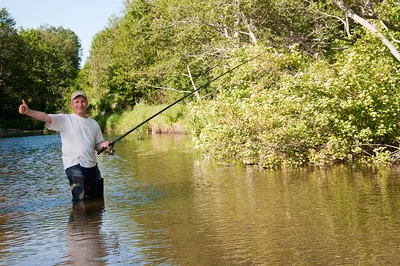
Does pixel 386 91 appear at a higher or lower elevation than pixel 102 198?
higher

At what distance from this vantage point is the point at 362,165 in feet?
42.7

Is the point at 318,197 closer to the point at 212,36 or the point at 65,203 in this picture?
the point at 65,203

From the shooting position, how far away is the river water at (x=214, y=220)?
5.88 meters

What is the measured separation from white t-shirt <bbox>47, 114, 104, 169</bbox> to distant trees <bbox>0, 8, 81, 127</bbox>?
50011 millimetres

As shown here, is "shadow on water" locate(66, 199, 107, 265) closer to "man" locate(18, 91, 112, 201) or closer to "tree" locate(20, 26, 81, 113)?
"man" locate(18, 91, 112, 201)

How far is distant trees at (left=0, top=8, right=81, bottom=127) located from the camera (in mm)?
60750

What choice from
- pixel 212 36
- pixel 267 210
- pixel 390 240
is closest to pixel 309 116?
pixel 267 210

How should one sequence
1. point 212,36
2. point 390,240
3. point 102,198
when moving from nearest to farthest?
point 390,240 < point 102,198 < point 212,36

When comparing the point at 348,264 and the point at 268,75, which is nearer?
the point at 348,264

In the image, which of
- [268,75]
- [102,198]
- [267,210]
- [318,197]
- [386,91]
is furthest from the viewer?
[268,75]

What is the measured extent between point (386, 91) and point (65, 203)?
280 inches

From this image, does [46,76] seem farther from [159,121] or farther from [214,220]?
[214,220]

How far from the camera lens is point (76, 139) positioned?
8.73 metres

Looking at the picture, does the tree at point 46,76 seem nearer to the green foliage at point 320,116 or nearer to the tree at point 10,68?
the tree at point 10,68
